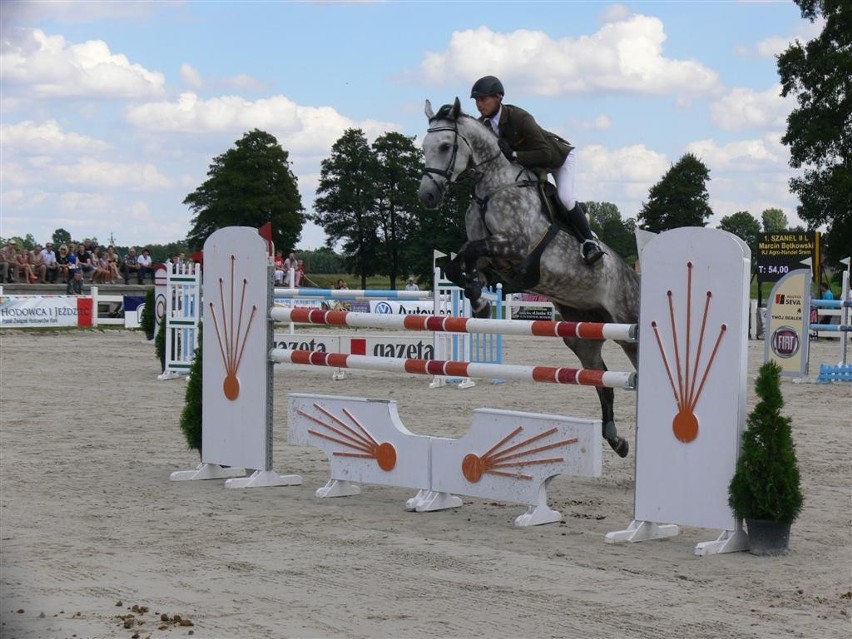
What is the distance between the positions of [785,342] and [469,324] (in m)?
9.50

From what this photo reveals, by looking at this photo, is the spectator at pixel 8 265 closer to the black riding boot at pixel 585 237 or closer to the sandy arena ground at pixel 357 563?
the sandy arena ground at pixel 357 563

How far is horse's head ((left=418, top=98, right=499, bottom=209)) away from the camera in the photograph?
19.6 ft

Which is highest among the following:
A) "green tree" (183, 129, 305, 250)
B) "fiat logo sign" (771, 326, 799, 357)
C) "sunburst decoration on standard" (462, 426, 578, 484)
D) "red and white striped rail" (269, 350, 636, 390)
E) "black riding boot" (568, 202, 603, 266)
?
"green tree" (183, 129, 305, 250)

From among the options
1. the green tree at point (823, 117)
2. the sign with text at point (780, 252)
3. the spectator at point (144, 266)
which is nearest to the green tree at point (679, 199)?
the green tree at point (823, 117)

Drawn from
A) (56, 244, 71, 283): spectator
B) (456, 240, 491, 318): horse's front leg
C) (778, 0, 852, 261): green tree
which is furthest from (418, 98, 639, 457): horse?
(778, 0, 852, 261): green tree

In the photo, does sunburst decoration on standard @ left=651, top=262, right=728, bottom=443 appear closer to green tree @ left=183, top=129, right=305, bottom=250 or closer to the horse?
the horse

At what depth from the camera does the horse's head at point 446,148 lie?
235 inches

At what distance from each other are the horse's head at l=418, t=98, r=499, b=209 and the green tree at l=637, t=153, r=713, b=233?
45.1 metres

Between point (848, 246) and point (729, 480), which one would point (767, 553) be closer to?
point (729, 480)

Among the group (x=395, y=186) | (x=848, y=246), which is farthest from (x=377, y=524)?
(x=395, y=186)

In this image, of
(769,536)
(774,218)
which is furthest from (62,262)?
(774,218)

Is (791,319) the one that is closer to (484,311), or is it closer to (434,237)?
(484,311)

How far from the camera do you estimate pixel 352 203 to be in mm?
59250

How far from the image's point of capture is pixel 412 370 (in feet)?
18.3
